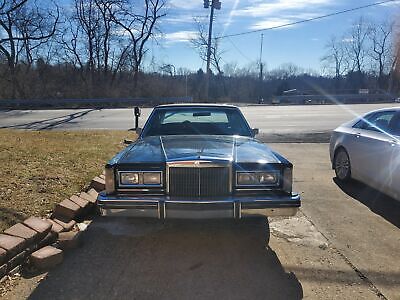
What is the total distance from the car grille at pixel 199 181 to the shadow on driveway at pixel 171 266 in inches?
25.8

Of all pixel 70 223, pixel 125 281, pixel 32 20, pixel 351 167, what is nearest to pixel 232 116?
pixel 351 167

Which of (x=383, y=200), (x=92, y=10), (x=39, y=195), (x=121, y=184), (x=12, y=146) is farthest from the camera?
(x=92, y=10)

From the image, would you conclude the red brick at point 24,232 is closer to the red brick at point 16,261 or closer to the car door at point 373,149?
the red brick at point 16,261

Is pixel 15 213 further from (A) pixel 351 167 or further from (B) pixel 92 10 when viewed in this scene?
(B) pixel 92 10

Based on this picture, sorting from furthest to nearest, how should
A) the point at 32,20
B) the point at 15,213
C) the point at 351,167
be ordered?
the point at 32,20 → the point at 351,167 → the point at 15,213

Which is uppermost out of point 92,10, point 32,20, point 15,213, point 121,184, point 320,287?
point 92,10

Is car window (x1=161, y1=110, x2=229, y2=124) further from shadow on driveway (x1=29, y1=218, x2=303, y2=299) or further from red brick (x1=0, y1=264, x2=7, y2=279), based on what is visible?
red brick (x1=0, y1=264, x2=7, y2=279)

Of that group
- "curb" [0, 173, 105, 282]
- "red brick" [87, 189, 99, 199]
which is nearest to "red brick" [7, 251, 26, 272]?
"curb" [0, 173, 105, 282]

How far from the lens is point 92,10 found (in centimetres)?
4025

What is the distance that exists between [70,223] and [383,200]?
174 inches

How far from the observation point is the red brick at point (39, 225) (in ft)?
12.2

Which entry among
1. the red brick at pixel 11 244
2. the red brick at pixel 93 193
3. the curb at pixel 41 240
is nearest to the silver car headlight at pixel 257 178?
the curb at pixel 41 240

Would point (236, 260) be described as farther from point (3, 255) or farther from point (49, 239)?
point (3, 255)

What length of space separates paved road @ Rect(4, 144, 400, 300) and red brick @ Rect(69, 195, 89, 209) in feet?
0.95
